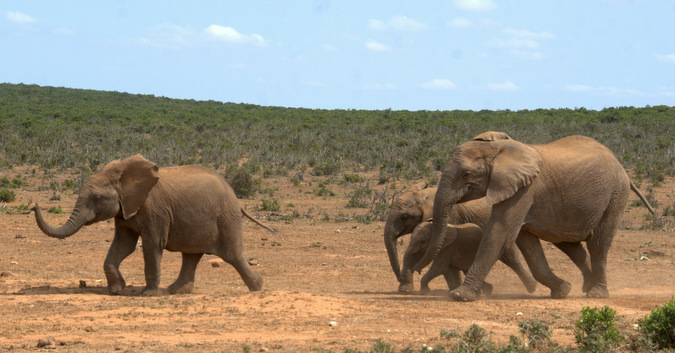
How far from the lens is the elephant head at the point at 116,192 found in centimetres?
997

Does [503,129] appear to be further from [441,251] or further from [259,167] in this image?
[441,251]

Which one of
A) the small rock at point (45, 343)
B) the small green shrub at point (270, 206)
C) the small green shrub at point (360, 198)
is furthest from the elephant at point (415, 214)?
the small green shrub at point (360, 198)

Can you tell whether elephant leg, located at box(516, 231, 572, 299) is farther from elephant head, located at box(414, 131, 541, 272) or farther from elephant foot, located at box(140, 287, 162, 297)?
elephant foot, located at box(140, 287, 162, 297)

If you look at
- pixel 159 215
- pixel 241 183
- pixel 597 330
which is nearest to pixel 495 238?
pixel 597 330

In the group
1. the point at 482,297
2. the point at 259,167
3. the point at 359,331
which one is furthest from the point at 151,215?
the point at 259,167

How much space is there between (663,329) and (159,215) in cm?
597

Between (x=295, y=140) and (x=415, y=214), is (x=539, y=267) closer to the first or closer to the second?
(x=415, y=214)

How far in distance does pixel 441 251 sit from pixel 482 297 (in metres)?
0.85

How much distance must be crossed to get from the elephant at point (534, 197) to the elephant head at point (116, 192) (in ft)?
12.0

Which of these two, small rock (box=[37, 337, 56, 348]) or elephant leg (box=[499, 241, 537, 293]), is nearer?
small rock (box=[37, 337, 56, 348])

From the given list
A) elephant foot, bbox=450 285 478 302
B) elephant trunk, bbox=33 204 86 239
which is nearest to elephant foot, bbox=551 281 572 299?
elephant foot, bbox=450 285 478 302

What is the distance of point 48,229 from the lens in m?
9.52

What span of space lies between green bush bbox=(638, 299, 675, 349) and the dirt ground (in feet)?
2.29

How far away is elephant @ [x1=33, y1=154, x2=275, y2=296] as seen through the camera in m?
10.0
